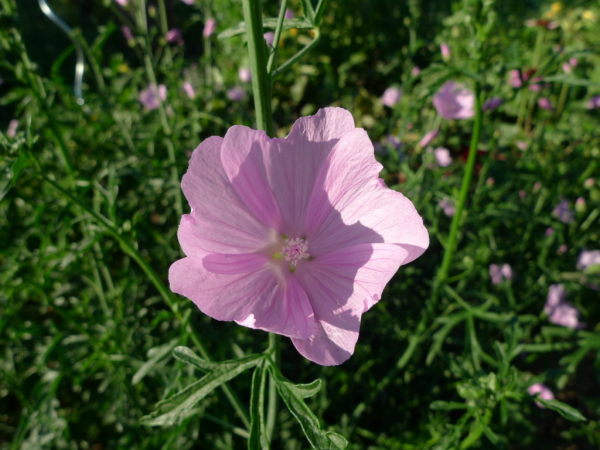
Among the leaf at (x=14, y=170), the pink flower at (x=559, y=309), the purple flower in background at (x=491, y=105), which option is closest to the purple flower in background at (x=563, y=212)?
the pink flower at (x=559, y=309)

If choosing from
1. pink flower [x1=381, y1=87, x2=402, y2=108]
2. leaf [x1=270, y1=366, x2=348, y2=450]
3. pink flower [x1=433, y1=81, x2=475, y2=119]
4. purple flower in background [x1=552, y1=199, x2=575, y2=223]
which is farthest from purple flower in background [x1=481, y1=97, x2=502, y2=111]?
A: leaf [x1=270, y1=366, x2=348, y2=450]

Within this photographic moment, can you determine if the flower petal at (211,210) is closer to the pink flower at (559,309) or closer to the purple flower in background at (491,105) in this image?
the purple flower in background at (491,105)

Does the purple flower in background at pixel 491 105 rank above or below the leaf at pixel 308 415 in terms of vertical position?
above

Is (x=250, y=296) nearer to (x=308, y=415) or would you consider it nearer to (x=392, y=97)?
(x=308, y=415)

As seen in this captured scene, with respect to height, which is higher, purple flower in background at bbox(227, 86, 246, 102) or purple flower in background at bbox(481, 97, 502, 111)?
purple flower in background at bbox(481, 97, 502, 111)

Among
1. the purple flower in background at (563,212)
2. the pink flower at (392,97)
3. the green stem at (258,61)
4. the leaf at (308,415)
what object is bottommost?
the purple flower in background at (563,212)

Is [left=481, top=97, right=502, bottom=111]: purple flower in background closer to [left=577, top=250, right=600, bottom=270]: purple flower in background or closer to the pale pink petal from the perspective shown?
[left=577, top=250, right=600, bottom=270]: purple flower in background
